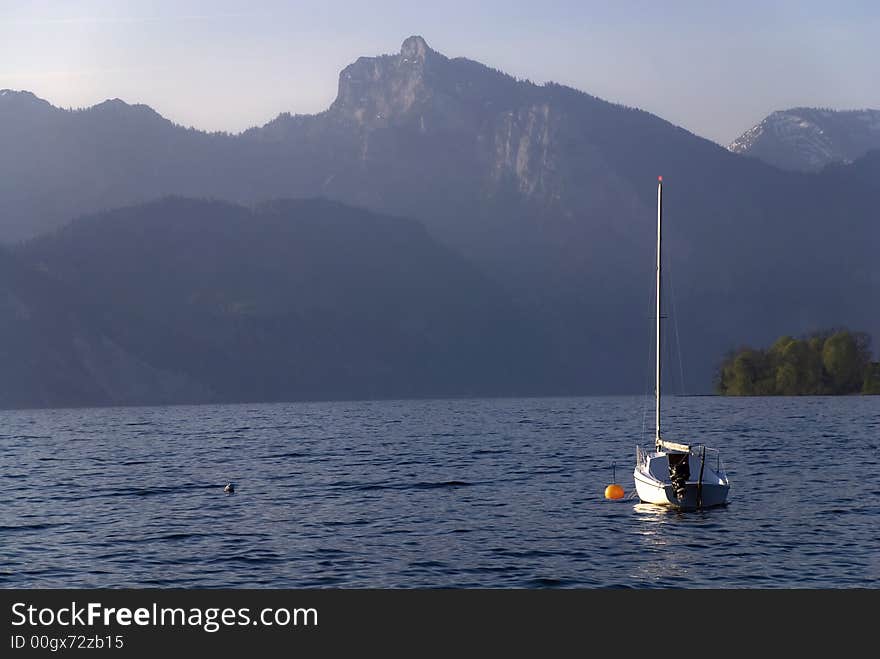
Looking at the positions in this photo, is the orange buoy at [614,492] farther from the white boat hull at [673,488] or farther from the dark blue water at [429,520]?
the white boat hull at [673,488]

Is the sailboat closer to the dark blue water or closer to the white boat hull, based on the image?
the white boat hull

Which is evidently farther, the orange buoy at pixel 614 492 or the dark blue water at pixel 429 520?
the orange buoy at pixel 614 492

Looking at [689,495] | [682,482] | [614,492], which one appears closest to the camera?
[689,495]

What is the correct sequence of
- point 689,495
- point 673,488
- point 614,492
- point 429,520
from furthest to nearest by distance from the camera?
point 614,492, point 673,488, point 689,495, point 429,520

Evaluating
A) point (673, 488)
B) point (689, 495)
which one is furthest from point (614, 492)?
point (689, 495)

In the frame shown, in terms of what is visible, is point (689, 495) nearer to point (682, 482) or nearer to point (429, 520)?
point (682, 482)

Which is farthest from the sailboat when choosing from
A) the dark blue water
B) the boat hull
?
the dark blue water

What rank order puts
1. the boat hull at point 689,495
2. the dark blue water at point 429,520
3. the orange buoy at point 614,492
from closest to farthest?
1. the dark blue water at point 429,520
2. the boat hull at point 689,495
3. the orange buoy at point 614,492

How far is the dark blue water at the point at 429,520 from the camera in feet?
143

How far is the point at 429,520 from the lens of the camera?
191 ft

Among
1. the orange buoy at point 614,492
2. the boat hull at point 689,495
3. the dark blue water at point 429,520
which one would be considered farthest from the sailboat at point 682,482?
the orange buoy at point 614,492

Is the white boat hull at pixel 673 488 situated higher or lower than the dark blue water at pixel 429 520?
higher
